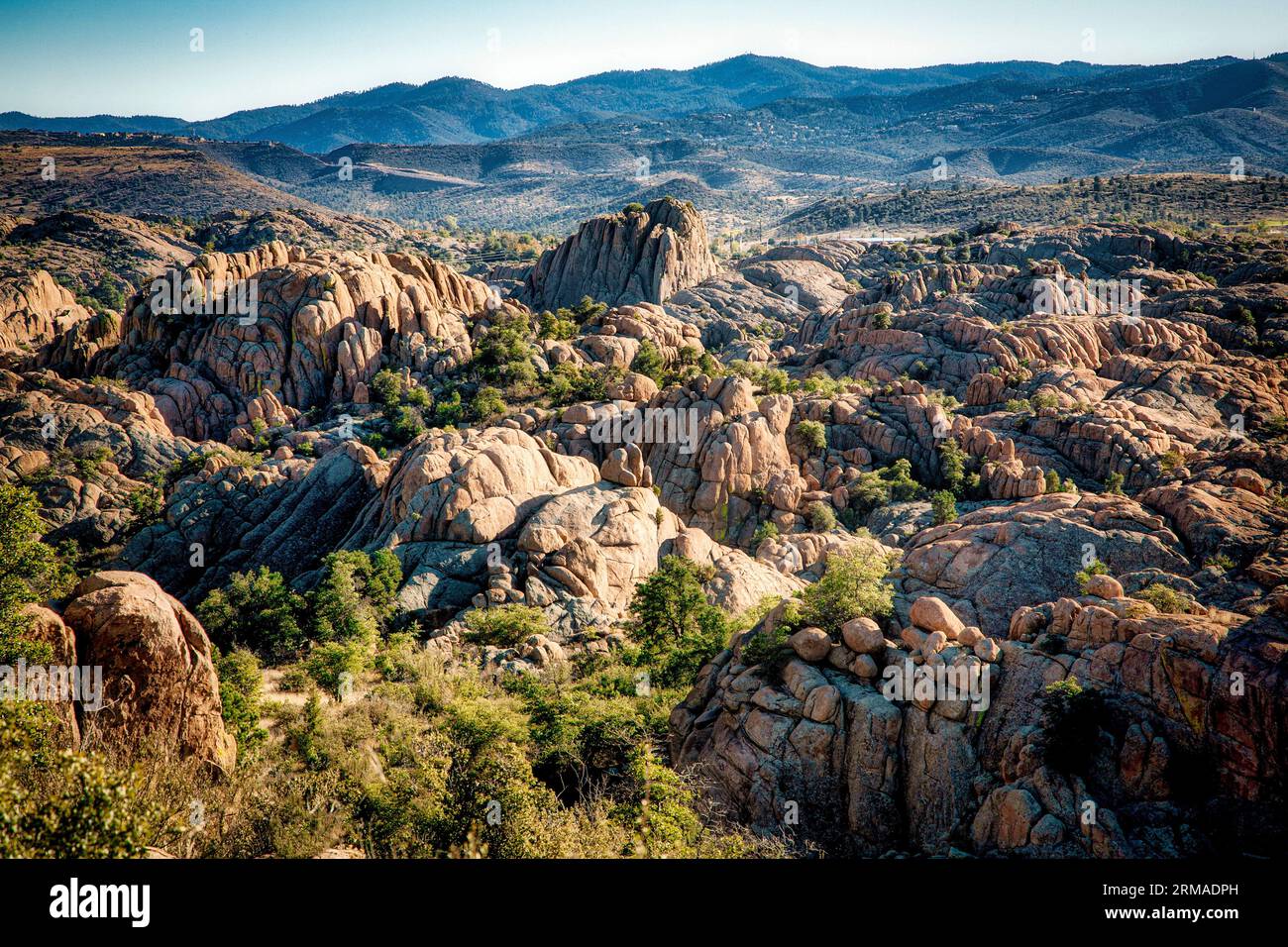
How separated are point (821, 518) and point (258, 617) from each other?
32100mm

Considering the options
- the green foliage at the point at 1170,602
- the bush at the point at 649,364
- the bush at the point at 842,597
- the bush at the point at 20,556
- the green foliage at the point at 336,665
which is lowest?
the green foliage at the point at 336,665

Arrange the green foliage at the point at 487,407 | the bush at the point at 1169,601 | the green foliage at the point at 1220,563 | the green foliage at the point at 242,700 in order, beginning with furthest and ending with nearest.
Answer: the green foliage at the point at 487,407
the green foliage at the point at 1220,563
the bush at the point at 1169,601
the green foliage at the point at 242,700

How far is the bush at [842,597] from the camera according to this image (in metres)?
22.4

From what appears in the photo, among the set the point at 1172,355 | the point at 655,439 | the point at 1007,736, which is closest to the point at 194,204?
the point at 655,439

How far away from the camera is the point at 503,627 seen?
29.1 m

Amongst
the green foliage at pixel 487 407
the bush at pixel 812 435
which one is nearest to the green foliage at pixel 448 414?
the green foliage at pixel 487 407

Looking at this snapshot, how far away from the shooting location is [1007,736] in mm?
17578

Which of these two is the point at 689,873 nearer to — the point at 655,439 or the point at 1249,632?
the point at 1249,632

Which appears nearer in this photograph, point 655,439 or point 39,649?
point 39,649

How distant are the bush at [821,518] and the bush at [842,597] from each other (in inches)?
889

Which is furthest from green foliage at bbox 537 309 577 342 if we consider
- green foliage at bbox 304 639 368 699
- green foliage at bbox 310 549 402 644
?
green foliage at bbox 304 639 368 699

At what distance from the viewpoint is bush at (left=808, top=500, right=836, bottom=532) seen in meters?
46.1

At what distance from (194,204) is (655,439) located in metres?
201

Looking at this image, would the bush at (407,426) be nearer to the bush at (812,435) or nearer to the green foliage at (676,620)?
the bush at (812,435)
